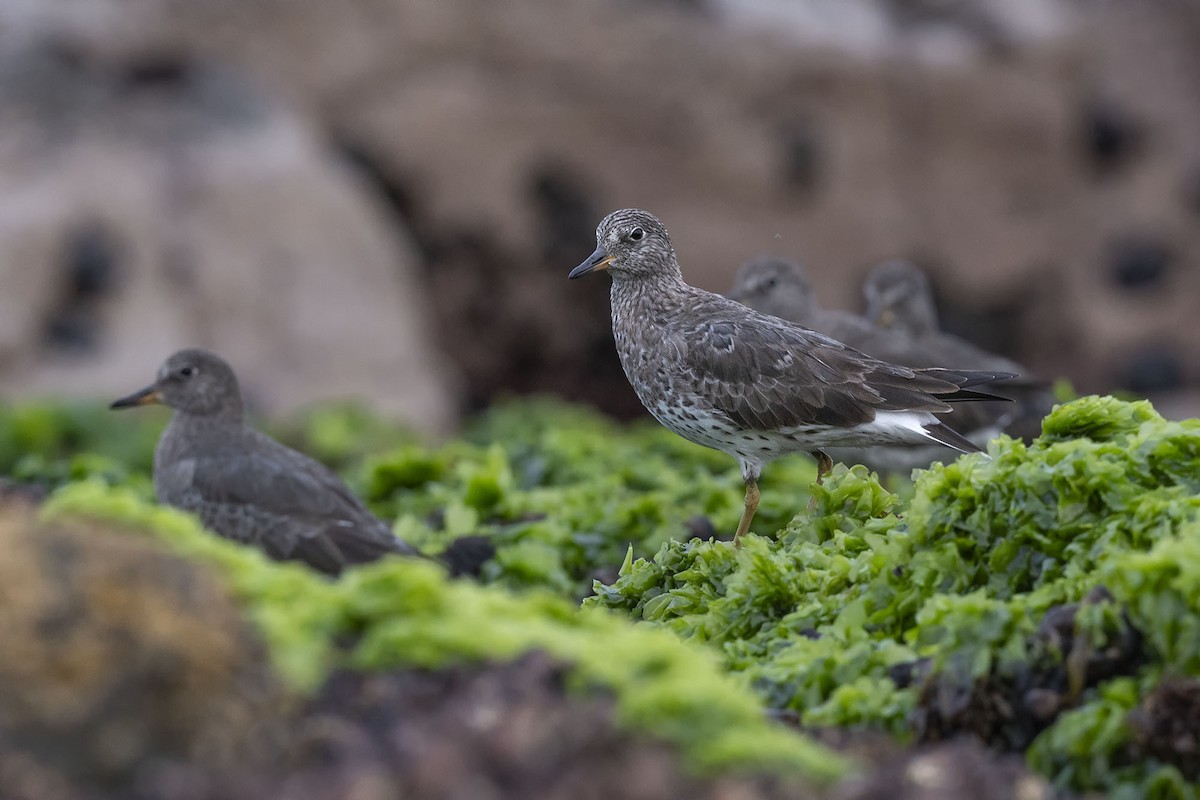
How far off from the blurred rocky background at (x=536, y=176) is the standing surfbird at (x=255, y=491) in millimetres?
6550

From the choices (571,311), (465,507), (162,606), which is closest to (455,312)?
(571,311)

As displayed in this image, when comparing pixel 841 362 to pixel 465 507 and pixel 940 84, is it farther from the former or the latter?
pixel 940 84

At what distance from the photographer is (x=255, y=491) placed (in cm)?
719

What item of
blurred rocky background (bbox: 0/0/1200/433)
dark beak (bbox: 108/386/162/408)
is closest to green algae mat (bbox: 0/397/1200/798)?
dark beak (bbox: 108/386/162/408)

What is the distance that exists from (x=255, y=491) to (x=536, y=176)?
10523 millimetres

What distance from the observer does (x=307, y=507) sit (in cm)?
710

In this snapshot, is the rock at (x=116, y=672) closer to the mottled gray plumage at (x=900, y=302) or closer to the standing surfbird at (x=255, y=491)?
the standing surfbird at (x=255, y=491)

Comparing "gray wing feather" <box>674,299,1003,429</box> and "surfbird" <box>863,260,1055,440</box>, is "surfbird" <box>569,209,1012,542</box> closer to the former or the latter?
"gray wing feather" <box>674,299,1003,429</box>

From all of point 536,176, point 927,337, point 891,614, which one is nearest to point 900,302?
point 927,337

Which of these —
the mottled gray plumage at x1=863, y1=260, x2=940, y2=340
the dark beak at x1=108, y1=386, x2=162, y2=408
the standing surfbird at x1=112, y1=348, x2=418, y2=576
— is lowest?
the standing surfbird at x1=112, y1=348, x2=418, y2=576

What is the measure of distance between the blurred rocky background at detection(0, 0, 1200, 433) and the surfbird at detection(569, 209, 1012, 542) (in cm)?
773

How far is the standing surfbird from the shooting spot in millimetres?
6965

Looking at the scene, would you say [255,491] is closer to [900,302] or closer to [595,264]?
[595,264]

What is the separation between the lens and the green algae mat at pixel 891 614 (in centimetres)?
405
